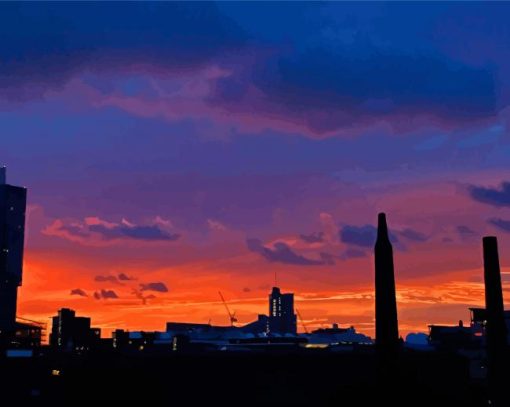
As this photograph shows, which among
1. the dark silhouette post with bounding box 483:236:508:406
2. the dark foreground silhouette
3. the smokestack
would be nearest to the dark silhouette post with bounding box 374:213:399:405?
the smokestack

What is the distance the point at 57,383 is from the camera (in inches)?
5241

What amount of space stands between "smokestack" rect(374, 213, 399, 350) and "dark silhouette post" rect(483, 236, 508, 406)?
1784 cm

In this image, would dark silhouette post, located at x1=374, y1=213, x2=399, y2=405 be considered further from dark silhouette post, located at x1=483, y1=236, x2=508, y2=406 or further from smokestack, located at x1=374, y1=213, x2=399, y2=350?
dark silhouette post, located at x1=483, y1=236, x2=508, y2=406

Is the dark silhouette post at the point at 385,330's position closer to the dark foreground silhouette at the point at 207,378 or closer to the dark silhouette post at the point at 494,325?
the dark silhouette post at the point at 494,325

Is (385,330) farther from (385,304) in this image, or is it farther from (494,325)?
(494,325)

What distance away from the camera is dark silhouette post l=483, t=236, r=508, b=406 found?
93.8 metres

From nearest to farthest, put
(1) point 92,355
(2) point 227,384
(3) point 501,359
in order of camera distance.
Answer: (3) point 501,359, (2) point 227,384, (1) point 92,355

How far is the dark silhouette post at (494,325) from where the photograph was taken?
93812 mm

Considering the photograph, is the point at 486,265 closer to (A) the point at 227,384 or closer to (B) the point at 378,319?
(B) the point at 378,319

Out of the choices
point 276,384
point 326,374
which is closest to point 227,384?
point 276,384

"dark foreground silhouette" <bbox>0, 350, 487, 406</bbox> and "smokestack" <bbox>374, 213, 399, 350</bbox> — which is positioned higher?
"smokestack" <bbox>374, 213, 399, 350</bbox>

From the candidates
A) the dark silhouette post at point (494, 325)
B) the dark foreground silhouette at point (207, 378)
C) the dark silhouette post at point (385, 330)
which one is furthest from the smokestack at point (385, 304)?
A: the dark foreground silhouette at point (207, 378)

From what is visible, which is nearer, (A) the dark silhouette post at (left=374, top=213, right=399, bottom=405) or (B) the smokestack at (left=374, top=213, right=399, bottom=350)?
(A) the dark silhouette post at (left=374, top=213, right=399, bottom=405)

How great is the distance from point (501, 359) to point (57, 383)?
231 ft
